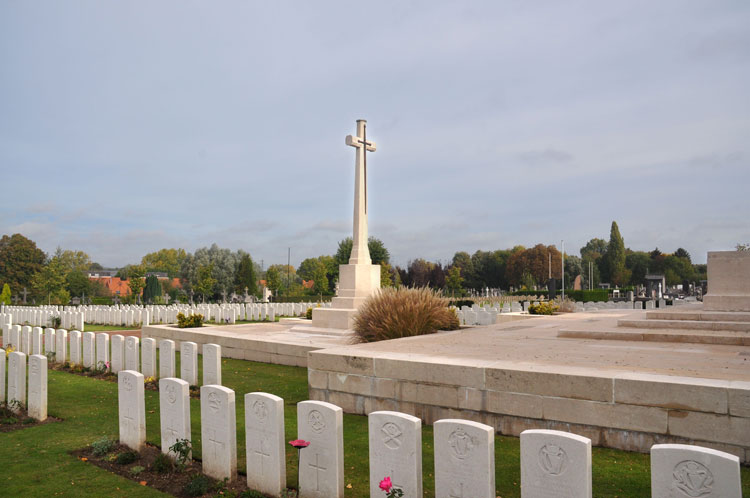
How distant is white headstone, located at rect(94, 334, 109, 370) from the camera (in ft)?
34.7

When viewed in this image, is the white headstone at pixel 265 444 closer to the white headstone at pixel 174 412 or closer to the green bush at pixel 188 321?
the white headstone at pixel 174 412

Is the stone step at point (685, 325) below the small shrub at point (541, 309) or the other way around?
the other way around

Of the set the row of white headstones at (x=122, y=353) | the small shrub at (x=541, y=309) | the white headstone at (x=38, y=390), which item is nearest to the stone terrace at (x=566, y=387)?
the row of white headstones at (x=122, y=353)

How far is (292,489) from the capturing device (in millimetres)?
4312

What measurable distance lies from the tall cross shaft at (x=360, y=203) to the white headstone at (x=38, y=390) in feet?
27.5

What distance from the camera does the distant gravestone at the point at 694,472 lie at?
2.49 metres

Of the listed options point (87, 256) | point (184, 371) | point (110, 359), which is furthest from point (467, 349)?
point (87, 256)

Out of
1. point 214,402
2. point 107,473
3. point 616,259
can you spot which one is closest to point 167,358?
point 107,473

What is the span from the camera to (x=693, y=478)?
8.50 feet

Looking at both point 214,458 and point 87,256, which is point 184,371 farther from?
point 87,256

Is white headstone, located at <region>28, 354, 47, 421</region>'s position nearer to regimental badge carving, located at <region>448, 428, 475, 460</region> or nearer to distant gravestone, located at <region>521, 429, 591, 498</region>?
regimental badge carving, located at <region>448, 428, 475, 460</region>

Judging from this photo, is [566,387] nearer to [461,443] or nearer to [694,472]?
[461,443]

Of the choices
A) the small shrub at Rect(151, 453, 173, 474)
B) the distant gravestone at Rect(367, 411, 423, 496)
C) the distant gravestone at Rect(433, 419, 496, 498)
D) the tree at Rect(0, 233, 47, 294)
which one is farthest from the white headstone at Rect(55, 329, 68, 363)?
the tree at Rect(0, 233, 47, 294)

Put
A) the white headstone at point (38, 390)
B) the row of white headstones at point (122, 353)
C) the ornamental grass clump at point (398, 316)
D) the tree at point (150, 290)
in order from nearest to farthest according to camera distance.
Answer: the white headstone at point (38, 390) → the row of white headstones at point (122, 353) → the ornamental grass clump at point (398, 316) → the tree at point (150, 290)
